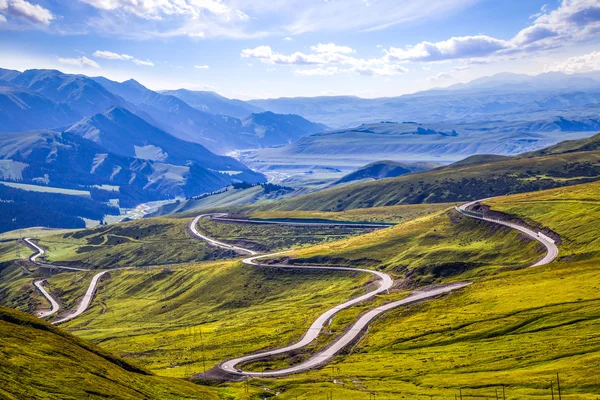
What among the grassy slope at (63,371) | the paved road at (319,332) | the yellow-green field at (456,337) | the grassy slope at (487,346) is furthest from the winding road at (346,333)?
the grassy slope at (63,371)

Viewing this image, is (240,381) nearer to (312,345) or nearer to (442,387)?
(312,345)

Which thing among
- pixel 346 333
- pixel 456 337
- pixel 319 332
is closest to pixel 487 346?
pixel 456 337

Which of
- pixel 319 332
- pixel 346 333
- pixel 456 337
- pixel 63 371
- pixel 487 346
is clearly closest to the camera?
pixel 63 371

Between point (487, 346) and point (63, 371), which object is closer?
point (63, 371)

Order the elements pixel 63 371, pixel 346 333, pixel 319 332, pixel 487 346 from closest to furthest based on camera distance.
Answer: pixel 63 371
pixel 487 346
pixel 346 333
pixel 319 332

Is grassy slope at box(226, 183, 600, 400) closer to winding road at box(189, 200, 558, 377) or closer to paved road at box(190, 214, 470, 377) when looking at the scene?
paved road at box(190, 214, 470, 377)

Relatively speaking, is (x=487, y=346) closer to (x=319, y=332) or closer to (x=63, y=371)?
(x=319, y=332)

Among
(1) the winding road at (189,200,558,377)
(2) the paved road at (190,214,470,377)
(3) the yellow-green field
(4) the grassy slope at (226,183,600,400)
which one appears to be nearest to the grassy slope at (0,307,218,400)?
(3) the yellow-green field

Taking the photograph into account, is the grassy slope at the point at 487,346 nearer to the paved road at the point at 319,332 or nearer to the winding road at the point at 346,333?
the paved road at the point at 319,332
